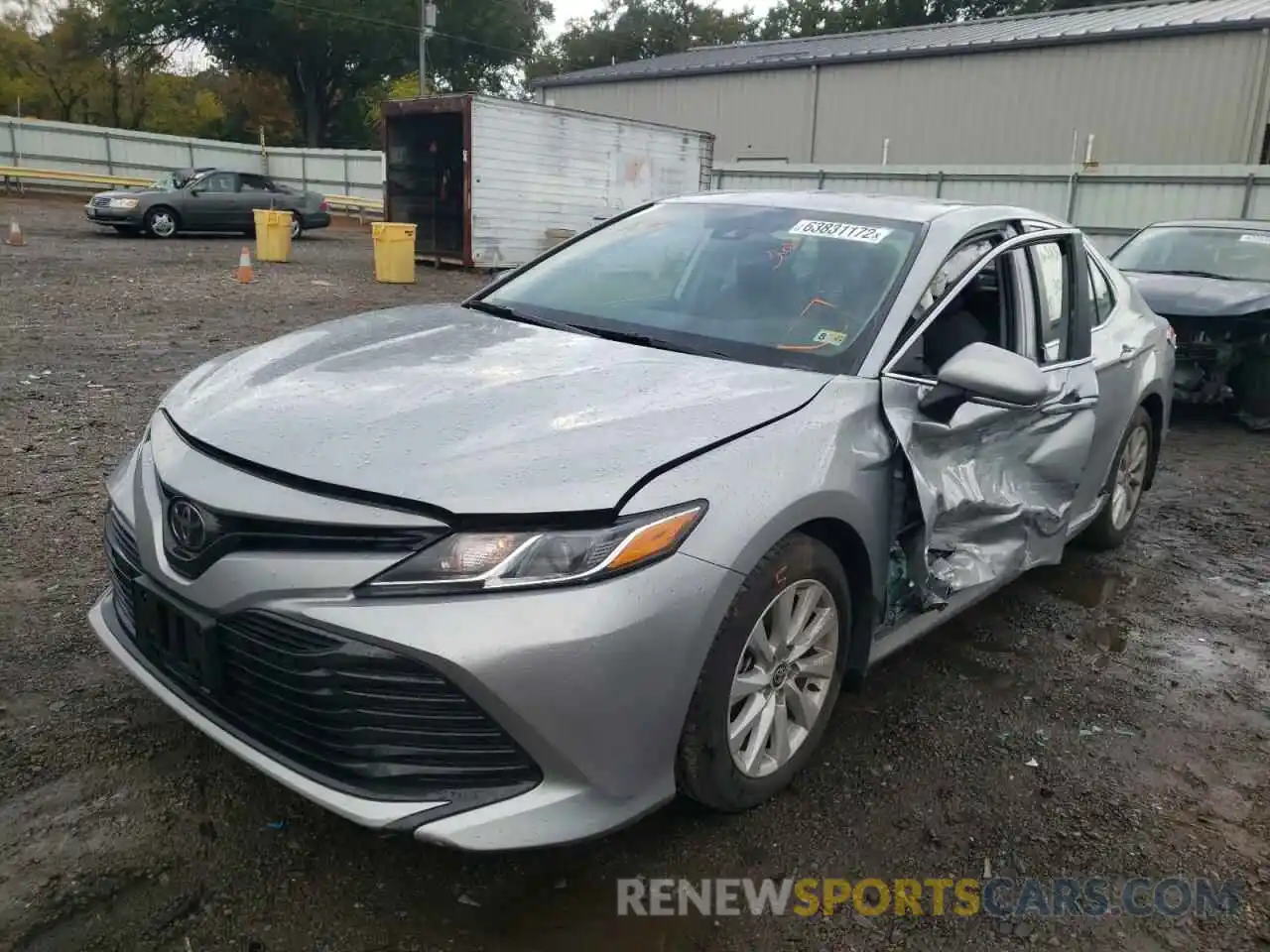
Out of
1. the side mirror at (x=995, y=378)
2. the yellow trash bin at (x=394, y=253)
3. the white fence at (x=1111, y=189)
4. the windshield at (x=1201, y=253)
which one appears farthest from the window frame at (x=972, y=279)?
the yellow trash bin at (x=394, y=253)

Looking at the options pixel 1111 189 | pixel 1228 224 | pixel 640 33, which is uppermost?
pixel 640 33

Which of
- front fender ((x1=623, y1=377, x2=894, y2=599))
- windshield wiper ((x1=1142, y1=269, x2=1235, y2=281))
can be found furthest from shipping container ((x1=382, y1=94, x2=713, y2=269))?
front fender ((x1=623, y1=377, x2=894, y2=599))

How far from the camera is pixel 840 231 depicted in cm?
346

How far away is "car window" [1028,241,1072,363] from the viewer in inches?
149

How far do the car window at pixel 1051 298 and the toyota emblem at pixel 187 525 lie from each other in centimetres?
288

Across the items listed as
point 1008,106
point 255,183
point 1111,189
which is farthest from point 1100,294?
point 1008,106

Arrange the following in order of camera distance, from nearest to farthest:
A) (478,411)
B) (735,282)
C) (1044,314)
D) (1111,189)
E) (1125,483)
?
1. (478,411)
2. (735,282)
3. (1044,314)
4. (1125,483)
5. (1111,189)

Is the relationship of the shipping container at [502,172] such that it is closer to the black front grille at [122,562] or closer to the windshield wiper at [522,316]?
the windshield wiper at [522,316]

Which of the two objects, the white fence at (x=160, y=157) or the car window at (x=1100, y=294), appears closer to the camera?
the car window at (x=1100, y=294)

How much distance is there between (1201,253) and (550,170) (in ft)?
38.6

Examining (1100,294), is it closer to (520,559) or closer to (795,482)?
(795,482)

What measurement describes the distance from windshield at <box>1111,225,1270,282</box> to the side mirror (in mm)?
6557

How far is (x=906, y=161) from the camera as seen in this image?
26.6 meters

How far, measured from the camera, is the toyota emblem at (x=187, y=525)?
2.24 meters
